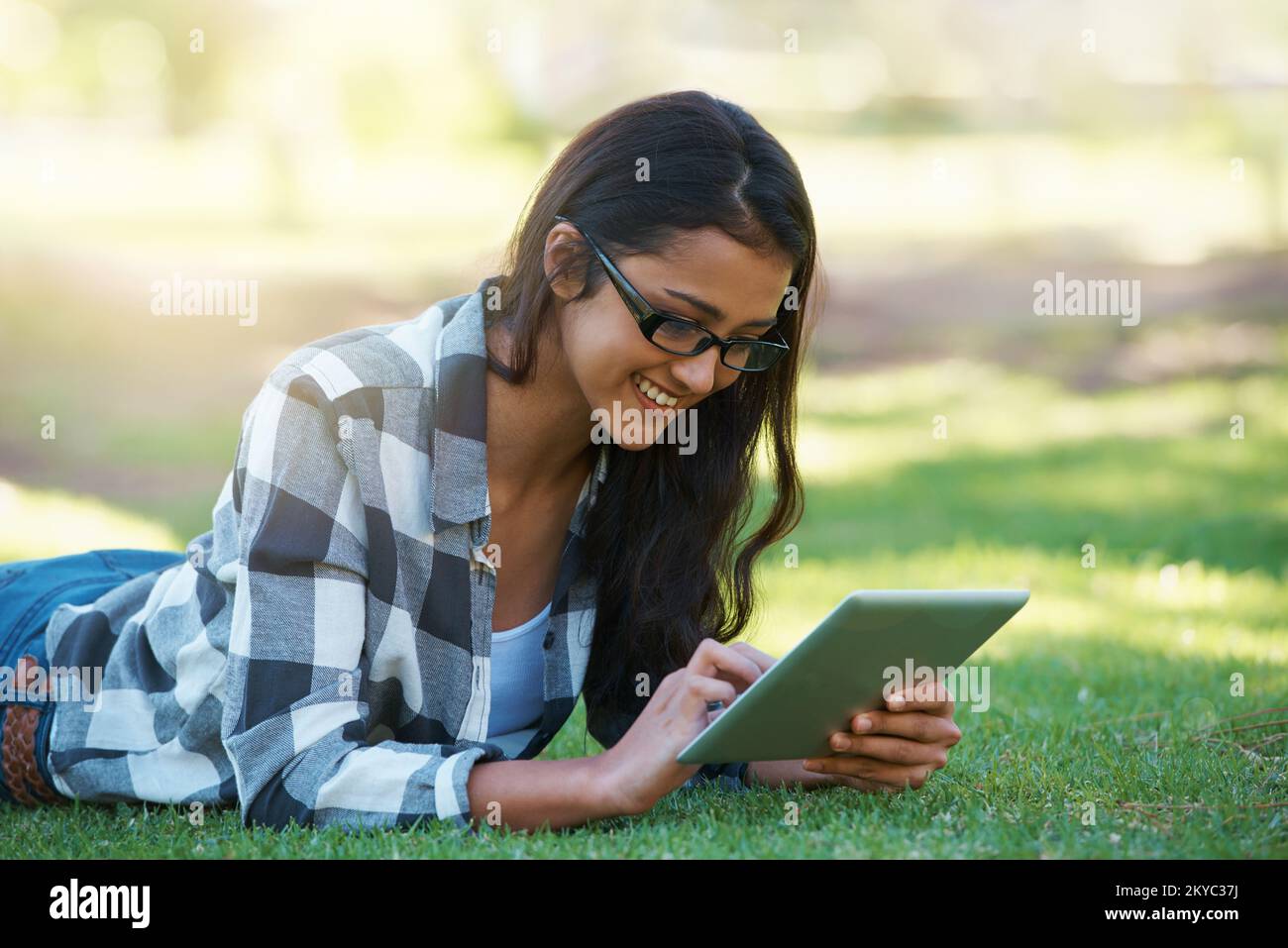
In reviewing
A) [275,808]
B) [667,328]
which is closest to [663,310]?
[667,328]

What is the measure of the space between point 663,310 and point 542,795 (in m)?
0.94

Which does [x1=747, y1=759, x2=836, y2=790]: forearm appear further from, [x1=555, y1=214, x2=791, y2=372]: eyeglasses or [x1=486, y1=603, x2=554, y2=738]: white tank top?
[x1=555, y1=214, x2=791, y2=372]: eyeglasses

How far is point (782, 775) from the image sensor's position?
309cm

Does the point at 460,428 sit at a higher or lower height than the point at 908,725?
higher

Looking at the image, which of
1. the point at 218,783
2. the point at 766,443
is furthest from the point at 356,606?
the point at 766,443

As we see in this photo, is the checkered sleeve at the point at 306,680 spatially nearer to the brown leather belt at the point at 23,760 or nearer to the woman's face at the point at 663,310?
the woman's face at the point at 663,310

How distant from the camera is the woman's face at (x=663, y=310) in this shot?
2.80 m

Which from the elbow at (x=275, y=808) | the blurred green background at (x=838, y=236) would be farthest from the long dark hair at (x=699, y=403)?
the elbow at (x=275, y=808)

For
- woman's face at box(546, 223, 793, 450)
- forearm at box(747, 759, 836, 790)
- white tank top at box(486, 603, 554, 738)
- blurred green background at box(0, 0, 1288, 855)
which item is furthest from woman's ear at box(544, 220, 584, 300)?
blurred green background at box(0, 0, 1288, 855)

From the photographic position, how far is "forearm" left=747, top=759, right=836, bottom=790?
304 cm

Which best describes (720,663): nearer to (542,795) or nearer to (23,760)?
(542,795)

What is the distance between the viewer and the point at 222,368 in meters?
13.7

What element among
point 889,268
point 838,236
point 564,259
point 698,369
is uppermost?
point 838,236

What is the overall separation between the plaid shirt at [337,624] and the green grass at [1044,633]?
10 centimetres
